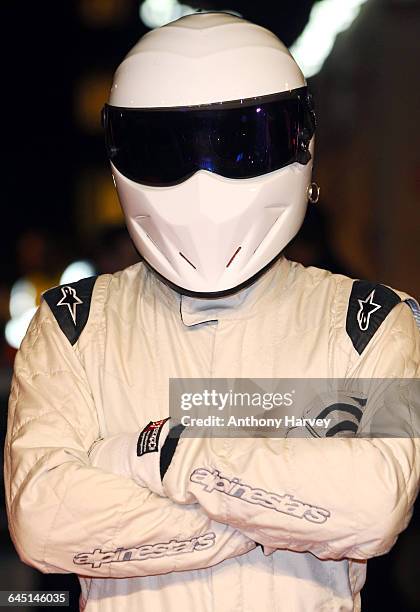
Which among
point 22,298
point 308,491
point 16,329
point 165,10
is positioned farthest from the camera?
point 165,10

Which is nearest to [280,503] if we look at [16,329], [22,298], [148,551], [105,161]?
[148,551]

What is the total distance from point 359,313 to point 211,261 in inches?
8.2

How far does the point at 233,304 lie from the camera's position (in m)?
1.54

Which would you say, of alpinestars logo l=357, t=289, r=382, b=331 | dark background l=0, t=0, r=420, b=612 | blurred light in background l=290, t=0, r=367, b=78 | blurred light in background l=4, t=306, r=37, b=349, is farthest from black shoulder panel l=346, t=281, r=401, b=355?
blurred light in background l=4, t=306, r=37, b=349

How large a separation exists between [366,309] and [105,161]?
4467 millimetres

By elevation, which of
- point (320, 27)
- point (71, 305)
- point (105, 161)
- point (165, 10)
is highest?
point (71, 305)

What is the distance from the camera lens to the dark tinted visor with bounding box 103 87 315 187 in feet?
4.85

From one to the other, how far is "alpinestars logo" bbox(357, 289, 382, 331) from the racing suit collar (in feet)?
0.40

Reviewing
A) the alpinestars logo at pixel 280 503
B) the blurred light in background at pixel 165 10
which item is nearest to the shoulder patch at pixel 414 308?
the alpinestars logo at pixel 280 503

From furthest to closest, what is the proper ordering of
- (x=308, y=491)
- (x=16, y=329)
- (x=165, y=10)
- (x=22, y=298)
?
(x=165, y=10) < (x=22, y=298) < (x=16, y=329) < (x=308, y=491)

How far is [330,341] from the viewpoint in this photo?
1.49 meters

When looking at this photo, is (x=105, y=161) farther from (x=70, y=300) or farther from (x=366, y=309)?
(x=366, y=309)

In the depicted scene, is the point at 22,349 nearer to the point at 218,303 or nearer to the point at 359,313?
the point at 218,303

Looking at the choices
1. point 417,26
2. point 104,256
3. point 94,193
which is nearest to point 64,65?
point 94,193
